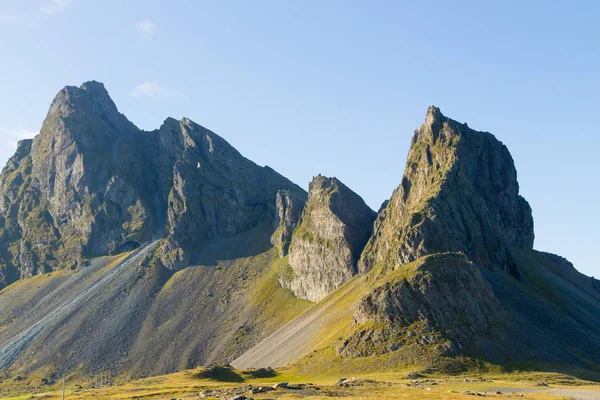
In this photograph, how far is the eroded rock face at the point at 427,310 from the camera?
15975 centimetres

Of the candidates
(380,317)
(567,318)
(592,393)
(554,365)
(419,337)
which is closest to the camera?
(592,393)

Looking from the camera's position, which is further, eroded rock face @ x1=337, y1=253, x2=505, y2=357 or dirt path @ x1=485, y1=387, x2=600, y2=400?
eroded rock face @ x1=337, y1=253, x2=505, y2=357

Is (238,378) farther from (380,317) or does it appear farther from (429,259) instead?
(429,259)

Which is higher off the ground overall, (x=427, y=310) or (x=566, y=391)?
(x=427, y=310)

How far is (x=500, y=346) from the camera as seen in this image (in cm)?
15500

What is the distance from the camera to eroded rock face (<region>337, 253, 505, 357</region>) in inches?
6289

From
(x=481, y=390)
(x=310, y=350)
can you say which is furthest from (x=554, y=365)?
(x=310, y=350)

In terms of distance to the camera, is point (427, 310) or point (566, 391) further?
point (427, 310)

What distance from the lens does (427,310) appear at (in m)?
166

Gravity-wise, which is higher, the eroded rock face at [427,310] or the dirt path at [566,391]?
the eroded rock face at [427,310]

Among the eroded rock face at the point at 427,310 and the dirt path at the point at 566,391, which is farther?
the eroded rock face at the point at 427,310

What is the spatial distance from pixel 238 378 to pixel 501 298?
80479mm

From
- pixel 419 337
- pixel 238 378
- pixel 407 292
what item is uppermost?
pixel 407 292

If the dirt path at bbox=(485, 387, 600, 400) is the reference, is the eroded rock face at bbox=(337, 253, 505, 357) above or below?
above
